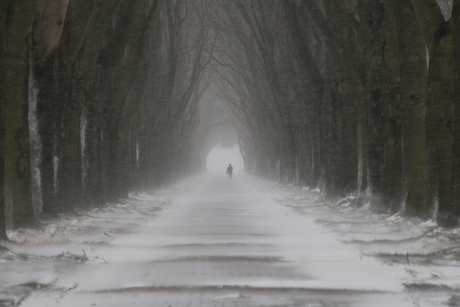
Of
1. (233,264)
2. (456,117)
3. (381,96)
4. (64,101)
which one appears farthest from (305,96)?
(233,264)

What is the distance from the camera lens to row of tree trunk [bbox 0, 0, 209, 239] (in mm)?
10500

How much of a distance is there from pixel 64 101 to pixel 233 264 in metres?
6.76

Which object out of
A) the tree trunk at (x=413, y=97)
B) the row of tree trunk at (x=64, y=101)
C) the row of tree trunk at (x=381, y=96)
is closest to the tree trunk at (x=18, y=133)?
the row of tree trunk at (x=64, y=101)

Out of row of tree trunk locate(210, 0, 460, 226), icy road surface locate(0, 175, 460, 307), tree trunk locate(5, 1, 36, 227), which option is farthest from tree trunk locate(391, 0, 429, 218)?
tree trunk locate(5, 1, 36, 227)

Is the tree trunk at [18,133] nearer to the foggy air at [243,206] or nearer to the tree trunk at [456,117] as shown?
the foggy air at [243,206]

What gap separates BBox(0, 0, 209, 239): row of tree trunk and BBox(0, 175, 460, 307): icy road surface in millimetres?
826

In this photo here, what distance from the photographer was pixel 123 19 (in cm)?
1678

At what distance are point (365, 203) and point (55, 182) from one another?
6.82m

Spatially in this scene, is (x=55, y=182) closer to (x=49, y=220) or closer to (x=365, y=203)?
(x=49, y=220)

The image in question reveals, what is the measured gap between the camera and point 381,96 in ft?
45.4

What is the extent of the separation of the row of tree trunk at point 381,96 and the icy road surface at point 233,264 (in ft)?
3.11

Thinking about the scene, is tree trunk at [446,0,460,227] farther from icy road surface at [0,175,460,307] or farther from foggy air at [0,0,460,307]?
icy road surface at [0,175,460,307]

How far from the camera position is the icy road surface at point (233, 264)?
225 inches

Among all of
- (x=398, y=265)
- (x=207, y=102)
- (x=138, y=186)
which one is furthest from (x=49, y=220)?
(x=207, y=102)
